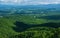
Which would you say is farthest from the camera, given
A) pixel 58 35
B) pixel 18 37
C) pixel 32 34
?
pixel 32 34

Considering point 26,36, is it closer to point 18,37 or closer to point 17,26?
point 18,37

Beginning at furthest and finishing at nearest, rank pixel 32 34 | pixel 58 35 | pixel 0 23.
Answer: pixel 0 23 < pixel 32 34 < pixel 58 35

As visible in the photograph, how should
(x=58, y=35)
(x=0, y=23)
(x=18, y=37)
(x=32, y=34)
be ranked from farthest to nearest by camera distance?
(x=0, y=23)
(x=32, y=34)
(x=18, y=37)
(x=58, y=35)

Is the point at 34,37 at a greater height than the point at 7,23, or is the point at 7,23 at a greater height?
the point at 34,37

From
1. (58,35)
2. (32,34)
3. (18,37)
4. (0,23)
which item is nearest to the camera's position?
(58,35)

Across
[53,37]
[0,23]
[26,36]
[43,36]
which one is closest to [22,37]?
[26,36]

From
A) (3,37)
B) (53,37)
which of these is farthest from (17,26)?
(53,37)

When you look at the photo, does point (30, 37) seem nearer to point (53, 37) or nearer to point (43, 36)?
point (43, 36)

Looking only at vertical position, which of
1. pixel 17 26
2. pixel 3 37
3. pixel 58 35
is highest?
pixel 58 35

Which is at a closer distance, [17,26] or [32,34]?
[32,34]
